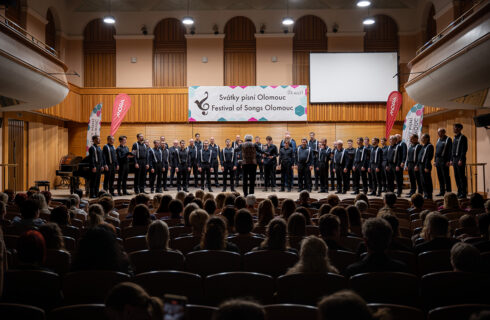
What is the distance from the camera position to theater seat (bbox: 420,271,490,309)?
2428 millimetres

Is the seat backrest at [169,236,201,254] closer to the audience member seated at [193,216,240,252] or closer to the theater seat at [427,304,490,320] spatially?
the audience member seated at [193,216,240,252]

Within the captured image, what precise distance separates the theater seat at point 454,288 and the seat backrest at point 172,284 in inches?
53.9

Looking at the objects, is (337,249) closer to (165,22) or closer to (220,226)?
(220,226)

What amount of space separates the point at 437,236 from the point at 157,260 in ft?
7.64

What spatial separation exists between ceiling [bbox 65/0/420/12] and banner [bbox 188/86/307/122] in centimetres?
324

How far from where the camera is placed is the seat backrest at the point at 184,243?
3840mm

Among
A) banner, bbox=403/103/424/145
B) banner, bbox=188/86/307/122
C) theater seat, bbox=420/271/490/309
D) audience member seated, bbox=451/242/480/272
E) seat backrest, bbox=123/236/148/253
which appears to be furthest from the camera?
banner, bbox=188/86/307/122

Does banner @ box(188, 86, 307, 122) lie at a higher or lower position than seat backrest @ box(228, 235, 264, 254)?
higher

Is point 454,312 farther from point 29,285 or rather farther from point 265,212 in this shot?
point 265,212

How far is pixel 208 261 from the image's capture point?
3.13m

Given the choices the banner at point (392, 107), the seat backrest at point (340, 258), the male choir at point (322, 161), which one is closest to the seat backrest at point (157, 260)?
the seat backrest at point (340, 258)

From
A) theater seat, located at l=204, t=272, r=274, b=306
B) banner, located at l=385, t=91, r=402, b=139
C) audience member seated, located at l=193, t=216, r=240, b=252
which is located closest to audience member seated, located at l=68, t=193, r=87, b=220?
audience member seated, located at l=193, t=216, r=240, b=252

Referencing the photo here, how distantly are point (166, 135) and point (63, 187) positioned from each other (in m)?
4.25

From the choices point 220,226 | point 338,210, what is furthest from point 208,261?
point 338,210
